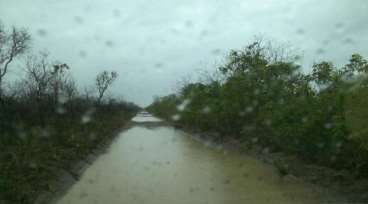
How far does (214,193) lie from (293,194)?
5.52ft

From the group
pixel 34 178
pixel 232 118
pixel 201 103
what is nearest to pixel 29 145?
pixel 34 178

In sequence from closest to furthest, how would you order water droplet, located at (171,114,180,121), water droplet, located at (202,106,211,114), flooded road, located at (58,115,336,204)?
flooded road, located at (58,115,336,204)
water droplet, located at (202,106,211,114)
water droplet, located at (171,114,180,121)

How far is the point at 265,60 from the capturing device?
26.6 m

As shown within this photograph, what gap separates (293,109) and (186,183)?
497cm

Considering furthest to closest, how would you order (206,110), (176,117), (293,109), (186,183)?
(176,117), (206,110), (293,109), (186,183)

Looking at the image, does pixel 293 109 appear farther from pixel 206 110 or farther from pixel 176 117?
pixel 176 117

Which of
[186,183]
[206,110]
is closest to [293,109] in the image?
[186,183]

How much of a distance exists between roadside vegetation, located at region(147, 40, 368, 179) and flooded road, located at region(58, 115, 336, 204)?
1.33 meters

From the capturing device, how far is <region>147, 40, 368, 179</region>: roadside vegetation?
452 inches

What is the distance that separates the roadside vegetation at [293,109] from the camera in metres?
11.5

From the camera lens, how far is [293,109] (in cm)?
1620

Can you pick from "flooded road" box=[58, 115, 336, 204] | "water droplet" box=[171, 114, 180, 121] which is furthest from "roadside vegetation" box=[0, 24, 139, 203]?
"water droplet" box=[171, 114, 180, 121]

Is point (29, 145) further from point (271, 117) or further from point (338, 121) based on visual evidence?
point (338, 121)

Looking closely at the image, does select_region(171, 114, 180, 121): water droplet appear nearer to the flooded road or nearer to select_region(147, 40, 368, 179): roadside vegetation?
select_region(147, 40, 368, 179): roadside vegetation
